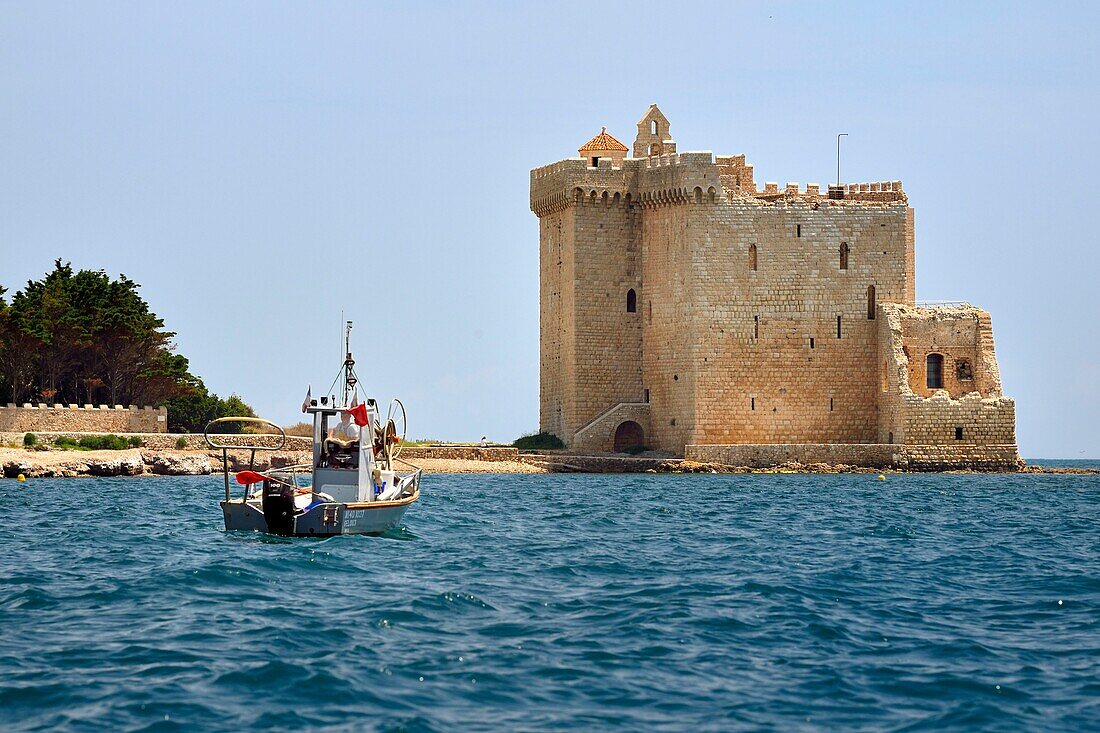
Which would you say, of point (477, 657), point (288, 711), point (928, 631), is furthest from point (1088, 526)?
point (288, 711)

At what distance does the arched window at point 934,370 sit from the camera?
46.9m

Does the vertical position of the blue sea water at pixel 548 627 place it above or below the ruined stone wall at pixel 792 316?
below

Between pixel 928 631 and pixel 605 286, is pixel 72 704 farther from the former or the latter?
pixel 605 286

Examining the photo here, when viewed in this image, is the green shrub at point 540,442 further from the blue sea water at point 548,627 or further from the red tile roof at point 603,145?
the blue sea water at point 548,627

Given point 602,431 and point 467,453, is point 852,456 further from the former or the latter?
point 467,453

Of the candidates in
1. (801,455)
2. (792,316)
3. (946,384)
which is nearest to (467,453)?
(801,455)

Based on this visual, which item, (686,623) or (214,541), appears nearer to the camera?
(686,623)

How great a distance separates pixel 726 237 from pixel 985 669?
34213mm

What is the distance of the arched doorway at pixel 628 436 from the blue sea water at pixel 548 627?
22.0 m

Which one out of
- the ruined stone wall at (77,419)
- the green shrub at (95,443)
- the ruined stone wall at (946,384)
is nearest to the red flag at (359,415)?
the green shrub at (95,443)

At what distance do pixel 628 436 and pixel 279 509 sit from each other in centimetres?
2788

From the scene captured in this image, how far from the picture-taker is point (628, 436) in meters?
48.9

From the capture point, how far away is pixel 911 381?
46.8 meters

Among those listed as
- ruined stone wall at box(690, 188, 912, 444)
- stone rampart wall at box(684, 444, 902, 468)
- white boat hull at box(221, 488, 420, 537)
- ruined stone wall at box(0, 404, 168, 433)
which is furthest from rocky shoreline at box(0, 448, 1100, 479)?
white boat hull at box(221, 488, 420, 537)
